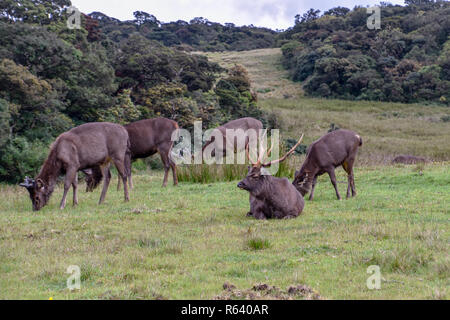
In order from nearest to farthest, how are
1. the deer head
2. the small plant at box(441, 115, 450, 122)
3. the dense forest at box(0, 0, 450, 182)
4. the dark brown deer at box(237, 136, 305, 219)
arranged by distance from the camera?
the dark brown deer at box(237, 136, 305, 219), the deer head, the dense forest at box(0, 0, 450, 182), the small plant at box(441, 115, 450, 122)

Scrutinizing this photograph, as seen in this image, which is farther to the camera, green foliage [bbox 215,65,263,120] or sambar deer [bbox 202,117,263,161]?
green foliage [bbox 215,65,263,120]

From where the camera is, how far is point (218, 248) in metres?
7.87

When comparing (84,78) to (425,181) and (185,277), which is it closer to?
(425,181)

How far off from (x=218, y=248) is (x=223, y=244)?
28cm

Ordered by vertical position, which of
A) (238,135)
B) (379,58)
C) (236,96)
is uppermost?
(379,58)

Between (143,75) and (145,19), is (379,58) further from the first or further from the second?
(145,19)

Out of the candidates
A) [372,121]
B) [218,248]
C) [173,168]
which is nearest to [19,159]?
[173,168]

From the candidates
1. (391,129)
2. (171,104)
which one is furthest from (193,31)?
(171,104)

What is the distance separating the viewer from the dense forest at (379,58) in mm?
53438

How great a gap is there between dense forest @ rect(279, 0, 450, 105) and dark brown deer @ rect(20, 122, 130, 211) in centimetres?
4496

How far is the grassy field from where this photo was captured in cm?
597

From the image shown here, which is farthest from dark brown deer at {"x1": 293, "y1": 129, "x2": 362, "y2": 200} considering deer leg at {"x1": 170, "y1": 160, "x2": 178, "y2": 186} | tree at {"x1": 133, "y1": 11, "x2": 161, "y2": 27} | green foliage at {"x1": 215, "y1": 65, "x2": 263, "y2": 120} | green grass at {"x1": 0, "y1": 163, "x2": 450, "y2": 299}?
tree at {"x1": 133, "y1": 11, "x2": 161, "y2": 27}

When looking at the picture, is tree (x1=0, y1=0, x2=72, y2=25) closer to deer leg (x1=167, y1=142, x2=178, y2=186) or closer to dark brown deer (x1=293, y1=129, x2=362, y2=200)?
deer leg (x1=167, y1=142, x2=178, y2=186)

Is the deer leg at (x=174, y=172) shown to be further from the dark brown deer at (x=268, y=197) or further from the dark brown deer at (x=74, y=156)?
the dark brown deer at (x=268, y=197)
